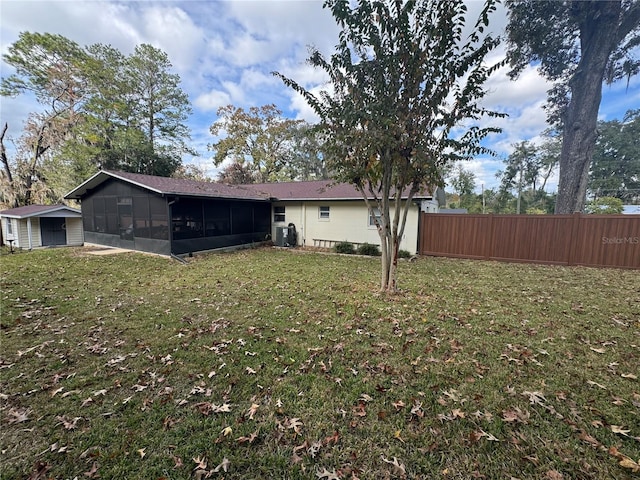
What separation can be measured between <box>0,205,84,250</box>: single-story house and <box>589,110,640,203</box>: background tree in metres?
44.0

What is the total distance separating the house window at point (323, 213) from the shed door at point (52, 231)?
46.8 ft

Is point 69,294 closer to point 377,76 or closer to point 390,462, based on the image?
point 390,462

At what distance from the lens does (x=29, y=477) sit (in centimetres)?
180

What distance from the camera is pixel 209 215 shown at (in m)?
11.3

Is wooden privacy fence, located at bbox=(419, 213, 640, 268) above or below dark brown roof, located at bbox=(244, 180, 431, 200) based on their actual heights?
below

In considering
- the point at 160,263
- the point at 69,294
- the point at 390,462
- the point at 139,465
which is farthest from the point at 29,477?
the point at 160,263

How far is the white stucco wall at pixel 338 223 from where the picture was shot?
11.0 metres

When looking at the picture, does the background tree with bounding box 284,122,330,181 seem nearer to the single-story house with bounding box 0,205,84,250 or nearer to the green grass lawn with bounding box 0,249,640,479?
the single-story house with bounding box 0,205,84,250

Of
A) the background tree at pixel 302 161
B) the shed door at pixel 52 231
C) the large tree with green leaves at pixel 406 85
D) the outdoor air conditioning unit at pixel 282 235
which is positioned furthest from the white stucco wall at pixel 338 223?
the background tree at pixel 302 161

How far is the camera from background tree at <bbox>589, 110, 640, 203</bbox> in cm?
2688

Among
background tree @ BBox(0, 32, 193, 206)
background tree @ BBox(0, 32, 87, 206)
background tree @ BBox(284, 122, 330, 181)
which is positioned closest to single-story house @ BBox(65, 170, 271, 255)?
background tree @ BBox(0, 32, 87, 206)

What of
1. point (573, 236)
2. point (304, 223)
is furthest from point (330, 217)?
point (573, 236)

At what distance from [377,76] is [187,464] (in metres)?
5.64

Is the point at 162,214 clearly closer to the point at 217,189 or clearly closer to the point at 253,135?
the point at 217,189
